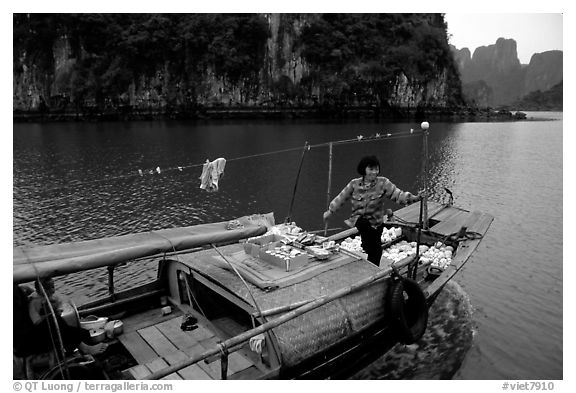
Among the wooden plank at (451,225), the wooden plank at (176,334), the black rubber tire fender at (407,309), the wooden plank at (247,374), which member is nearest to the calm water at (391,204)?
the black rubber tire fender at (407,309)

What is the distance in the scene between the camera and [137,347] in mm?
6129

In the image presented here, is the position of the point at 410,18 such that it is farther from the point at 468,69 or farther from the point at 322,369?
the point at 468,69

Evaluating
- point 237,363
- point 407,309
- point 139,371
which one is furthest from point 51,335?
point 407,309

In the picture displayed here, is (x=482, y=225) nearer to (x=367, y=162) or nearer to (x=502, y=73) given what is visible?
A: (x=367, y=162)

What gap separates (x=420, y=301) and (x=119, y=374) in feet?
14.9

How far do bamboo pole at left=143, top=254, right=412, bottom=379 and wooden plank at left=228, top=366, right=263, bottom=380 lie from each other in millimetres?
765

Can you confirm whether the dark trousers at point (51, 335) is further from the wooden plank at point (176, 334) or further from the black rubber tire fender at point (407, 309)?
the black rubber tire fender at point (407, 309)

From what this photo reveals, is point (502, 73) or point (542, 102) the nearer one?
point (542, 102)

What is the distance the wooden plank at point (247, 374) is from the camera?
5165mm

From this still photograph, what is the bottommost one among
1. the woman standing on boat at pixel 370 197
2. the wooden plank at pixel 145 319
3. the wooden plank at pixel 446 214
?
the wooden plank at pixel 145 319

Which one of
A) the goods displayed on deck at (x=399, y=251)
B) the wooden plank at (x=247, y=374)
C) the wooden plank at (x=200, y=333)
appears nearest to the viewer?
the wooden plank at (x=247, y=374)

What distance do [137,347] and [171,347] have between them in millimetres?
494

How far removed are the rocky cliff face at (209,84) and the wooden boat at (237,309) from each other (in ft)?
194

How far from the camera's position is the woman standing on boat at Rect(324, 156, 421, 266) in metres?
7.00
